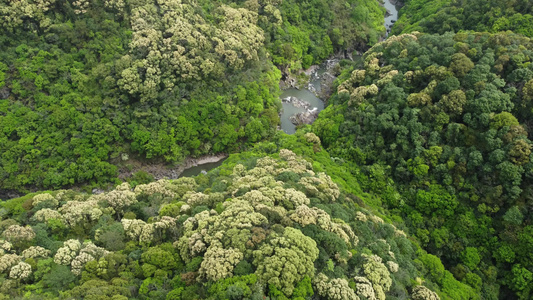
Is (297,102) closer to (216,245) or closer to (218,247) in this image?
(216,245)

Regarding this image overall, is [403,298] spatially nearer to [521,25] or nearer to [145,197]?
[145,197]

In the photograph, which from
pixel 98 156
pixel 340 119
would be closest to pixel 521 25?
pixel 340 119

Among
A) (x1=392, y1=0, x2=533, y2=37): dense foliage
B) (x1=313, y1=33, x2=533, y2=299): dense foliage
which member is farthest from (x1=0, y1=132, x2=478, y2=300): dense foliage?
(x1=392, y1=0, x2=533, y2=37): dense foliage

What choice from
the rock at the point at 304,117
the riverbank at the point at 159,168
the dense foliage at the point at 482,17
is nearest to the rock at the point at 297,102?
the rock at the point at 304,117

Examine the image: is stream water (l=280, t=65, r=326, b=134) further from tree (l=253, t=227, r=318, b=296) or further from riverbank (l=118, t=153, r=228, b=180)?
tree (l=253, t=227, r=318, b=296)

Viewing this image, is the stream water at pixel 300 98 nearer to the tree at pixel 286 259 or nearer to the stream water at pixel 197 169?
the stream water at pixel 197 169
